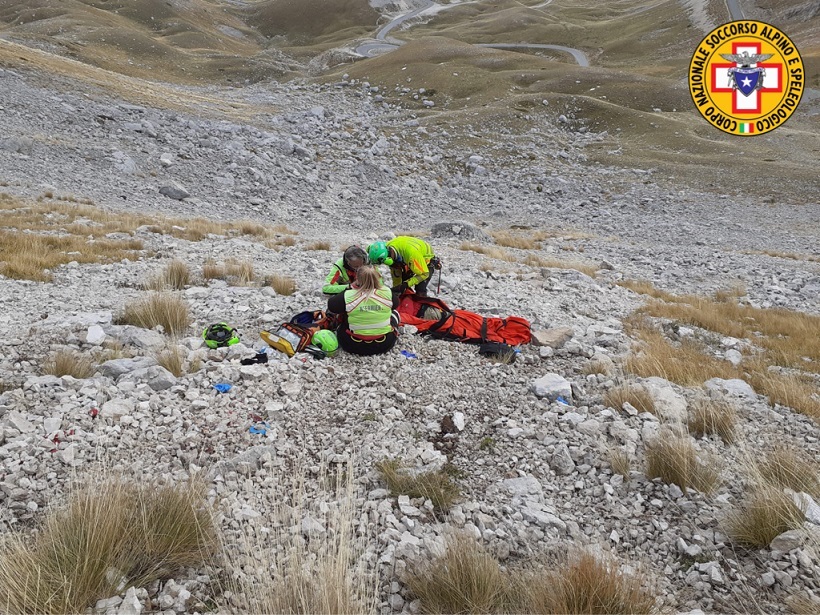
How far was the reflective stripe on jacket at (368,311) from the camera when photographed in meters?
6.20

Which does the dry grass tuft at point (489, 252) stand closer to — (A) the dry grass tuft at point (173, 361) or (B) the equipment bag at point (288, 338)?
(B) the equipment bag at point (288, 338)

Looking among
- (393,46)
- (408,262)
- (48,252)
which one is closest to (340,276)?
(408,262)

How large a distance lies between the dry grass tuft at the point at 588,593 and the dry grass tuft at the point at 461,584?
0.61ft

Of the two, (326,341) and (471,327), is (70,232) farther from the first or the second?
(471,327)

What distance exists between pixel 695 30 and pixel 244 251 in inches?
3722

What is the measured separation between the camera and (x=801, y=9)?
74.6 metres

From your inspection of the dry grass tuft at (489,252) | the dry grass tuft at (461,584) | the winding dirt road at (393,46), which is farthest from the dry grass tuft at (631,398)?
the winding dirt road at (393,46)

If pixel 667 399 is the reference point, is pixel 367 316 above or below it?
above

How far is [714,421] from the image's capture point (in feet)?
15.9

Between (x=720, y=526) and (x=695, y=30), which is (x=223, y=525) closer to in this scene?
(x=720, y=526)

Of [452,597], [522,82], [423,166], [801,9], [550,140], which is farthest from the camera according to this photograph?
[801,9]

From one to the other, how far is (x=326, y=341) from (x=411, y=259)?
279 cm

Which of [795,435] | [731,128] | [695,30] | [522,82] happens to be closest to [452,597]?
[795,435]

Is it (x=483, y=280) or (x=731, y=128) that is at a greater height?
(x=731, y=128)
